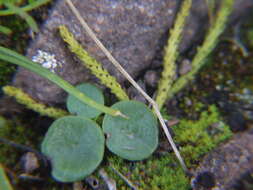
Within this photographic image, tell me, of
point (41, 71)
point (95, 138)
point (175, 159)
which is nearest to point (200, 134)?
point (175, 159)

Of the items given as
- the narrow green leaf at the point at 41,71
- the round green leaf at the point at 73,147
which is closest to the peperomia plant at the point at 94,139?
the round green leaf at the point at 73,147

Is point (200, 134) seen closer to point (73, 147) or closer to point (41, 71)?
point (73, 147)

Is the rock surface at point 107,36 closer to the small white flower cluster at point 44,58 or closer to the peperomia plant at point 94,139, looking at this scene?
the small white flower cluster at point 44,58

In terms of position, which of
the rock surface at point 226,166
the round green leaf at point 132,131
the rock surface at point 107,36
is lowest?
the rock surface at point 226,166

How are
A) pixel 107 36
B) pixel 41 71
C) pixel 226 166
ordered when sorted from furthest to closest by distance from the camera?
pixel 107 36 < pixel 226 166 < pixel 41 71

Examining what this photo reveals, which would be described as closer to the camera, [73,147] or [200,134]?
[73,147]

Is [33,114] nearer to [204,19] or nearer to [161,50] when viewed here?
[161,50]
